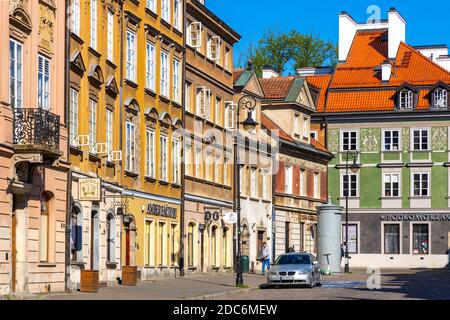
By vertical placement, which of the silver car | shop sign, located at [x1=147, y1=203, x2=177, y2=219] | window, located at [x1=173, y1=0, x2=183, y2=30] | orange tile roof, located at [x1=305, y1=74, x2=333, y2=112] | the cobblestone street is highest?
orange tile roof, located at [x1=305, y1=74, x2=333, y2=112]

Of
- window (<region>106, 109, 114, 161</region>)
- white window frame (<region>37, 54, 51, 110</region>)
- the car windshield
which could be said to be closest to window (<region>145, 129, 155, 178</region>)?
window (<region>106, 109, 114, 161</region>)

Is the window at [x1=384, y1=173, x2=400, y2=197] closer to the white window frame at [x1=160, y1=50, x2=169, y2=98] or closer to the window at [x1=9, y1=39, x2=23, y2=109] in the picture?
the white window frame at [x1=160, y1=50, x2=169, y2=98]

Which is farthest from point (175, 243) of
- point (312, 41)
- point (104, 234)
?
point (312, 41)

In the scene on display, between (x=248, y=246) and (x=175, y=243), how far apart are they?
13614mm

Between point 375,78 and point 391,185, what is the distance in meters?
8.91

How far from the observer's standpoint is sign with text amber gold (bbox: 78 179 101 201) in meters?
34.8

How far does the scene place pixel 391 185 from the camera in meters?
84.9

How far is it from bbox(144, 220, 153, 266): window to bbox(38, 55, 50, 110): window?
1429 centimetres

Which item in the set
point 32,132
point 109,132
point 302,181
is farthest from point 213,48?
point 32,132

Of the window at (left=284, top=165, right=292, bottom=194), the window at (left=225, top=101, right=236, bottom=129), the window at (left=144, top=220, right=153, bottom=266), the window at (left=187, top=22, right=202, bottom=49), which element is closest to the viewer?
the window at (left=144, top=220, right=153, bottom=266)

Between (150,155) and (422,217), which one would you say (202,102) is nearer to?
(150,155)

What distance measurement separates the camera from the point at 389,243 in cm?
8506
